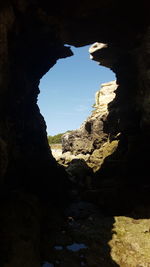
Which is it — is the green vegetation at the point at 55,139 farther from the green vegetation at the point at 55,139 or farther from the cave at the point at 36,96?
the cave at the point at 36,96

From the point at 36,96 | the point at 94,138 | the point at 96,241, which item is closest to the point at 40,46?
the point at 36,96

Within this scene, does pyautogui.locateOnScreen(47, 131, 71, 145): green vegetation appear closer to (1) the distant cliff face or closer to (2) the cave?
(1) the distant cliff face

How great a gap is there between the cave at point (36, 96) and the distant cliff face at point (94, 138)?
6305 millimetres

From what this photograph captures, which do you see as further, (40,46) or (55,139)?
(55,139)

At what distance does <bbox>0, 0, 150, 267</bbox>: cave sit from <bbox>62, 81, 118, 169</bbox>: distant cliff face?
20.7 ft

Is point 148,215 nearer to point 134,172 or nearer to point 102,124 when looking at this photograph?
point 134,172

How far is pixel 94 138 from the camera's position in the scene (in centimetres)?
4369

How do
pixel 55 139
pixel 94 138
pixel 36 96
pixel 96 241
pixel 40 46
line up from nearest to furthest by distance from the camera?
pixel 96 241
pixel 40 46
pixel 36 96
pixel 94 138
pixel 55 139

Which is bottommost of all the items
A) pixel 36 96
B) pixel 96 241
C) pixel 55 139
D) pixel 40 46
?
pixel 96 241

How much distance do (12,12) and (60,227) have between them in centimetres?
1538

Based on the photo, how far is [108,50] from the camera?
107 feet

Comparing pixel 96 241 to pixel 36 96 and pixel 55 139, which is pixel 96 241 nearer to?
pixel 36 96

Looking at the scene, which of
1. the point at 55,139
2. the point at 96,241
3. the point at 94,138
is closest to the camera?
the point at 96,241

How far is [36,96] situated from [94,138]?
1766 centimetres
